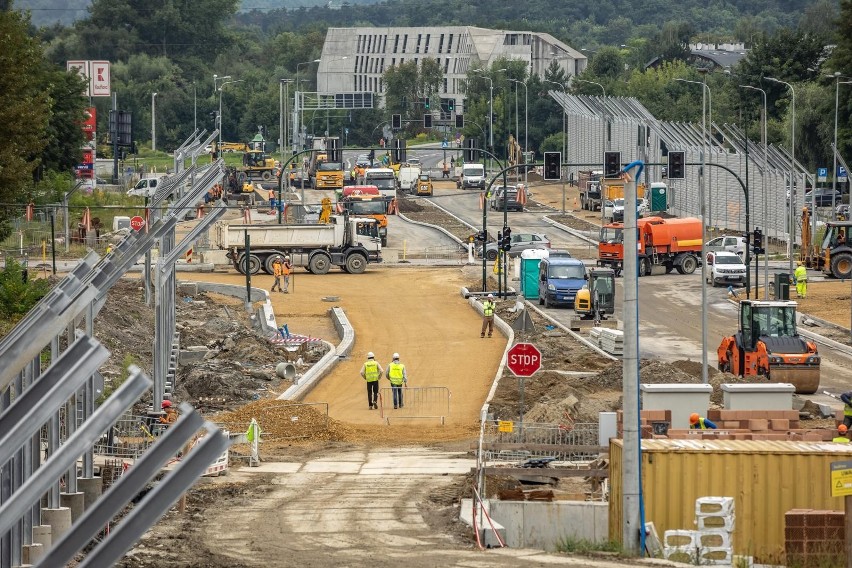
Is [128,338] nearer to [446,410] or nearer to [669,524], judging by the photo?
[446,410]

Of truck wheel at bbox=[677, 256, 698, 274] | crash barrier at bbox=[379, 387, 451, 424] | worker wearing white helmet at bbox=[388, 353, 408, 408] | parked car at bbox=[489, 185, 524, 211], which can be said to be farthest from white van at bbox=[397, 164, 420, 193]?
worker wearing white helmet at bbox=[388, 353, 408, 408]

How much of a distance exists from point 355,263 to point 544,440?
39007 millimetres

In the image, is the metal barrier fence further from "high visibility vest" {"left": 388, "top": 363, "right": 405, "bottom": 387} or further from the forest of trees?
the forest of trees

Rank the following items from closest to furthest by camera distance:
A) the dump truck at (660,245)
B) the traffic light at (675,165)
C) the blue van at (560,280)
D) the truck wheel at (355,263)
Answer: the blue van at (560,280) → the traffic light at (675,165) → the dump truck at (660,245) → the truck wheel at (355,263)

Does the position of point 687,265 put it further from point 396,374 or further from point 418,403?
point 396,374

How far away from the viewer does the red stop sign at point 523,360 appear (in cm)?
2864

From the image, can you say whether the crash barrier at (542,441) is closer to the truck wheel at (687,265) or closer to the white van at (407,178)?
the truck wheel at (687,265)

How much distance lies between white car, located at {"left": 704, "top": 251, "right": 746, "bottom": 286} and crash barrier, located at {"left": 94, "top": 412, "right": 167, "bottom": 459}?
34.4 m

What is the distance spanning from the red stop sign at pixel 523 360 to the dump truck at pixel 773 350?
825 centimetres

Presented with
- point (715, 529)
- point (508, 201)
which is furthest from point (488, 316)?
point (508, 201)

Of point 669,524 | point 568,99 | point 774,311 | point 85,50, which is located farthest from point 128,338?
point 85,50

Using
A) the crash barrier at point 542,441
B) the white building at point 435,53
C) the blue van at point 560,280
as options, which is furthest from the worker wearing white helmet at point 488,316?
the white building at point 435,53

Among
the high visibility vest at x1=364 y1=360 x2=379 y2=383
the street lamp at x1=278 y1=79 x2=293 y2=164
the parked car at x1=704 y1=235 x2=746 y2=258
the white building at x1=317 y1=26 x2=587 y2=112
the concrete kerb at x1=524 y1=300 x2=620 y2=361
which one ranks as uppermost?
the white building at x1=317 y1=26 x2=587 y2=112

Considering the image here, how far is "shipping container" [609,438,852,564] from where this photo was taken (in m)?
20.1
